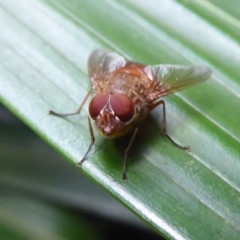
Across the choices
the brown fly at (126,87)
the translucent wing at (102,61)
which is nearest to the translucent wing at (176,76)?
the brown fly at (126,87)

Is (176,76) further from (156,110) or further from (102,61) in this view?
(102,61)

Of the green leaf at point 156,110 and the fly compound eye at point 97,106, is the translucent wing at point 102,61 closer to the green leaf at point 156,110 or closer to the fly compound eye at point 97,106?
the green leaf at point 156,110

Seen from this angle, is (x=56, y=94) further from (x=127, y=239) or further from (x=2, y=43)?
(x=127, y=239)

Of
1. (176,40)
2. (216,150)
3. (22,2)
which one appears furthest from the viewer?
(22,2)

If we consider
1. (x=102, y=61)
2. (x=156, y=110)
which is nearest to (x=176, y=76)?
(x=156, y=110)

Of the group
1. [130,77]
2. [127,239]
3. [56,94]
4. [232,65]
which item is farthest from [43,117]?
[232,65]

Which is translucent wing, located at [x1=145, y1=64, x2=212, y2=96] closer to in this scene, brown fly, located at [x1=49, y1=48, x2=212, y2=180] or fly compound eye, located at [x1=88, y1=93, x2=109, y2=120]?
brown fly, located at [x1=49, y1=48, x2=212, y2=180]
